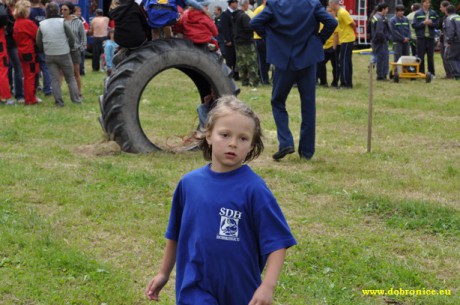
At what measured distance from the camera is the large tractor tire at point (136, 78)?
9.29m

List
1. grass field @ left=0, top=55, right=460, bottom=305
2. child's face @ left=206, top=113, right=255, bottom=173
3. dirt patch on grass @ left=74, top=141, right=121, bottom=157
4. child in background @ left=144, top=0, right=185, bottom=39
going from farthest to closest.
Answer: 1. dirt patch on grass @ left=74, top=141, right=121, bottom=157
2. child in background @ left=144, top=0, right=185, bottom=39
3. grass field @ left=0, top=55, right=460, bottom=305
4. child's face @ left=206, top=113, right=255, bottom=173

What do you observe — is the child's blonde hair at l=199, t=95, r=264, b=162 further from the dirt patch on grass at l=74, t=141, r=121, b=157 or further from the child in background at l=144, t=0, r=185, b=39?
the dirt patch on grass at l=74, t=141, r=121, b=157

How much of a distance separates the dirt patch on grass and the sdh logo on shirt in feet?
20.9

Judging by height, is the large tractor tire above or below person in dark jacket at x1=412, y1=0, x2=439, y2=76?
above

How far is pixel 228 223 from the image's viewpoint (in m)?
3.18

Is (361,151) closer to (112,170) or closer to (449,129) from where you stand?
(449,129)

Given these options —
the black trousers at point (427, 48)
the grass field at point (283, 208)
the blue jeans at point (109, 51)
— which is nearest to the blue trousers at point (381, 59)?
the black trousers at point (427, 48)

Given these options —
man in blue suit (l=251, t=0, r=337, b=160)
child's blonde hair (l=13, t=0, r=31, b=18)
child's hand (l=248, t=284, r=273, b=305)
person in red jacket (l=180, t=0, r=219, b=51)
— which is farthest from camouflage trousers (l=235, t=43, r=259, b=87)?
child's hand (l=248, t=284, r=273, b=305)

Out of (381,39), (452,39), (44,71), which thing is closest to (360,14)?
(452,39)

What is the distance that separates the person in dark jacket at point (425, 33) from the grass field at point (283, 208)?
29.7ft

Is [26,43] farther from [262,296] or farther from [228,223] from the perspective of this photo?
[262,296]

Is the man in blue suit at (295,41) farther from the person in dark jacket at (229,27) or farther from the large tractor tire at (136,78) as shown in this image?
the person in dark jacket at (229,27)

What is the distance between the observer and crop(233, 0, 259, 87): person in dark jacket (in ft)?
59.3

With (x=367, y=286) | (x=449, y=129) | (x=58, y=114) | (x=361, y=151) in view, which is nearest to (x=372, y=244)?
(x=367, y=286)
